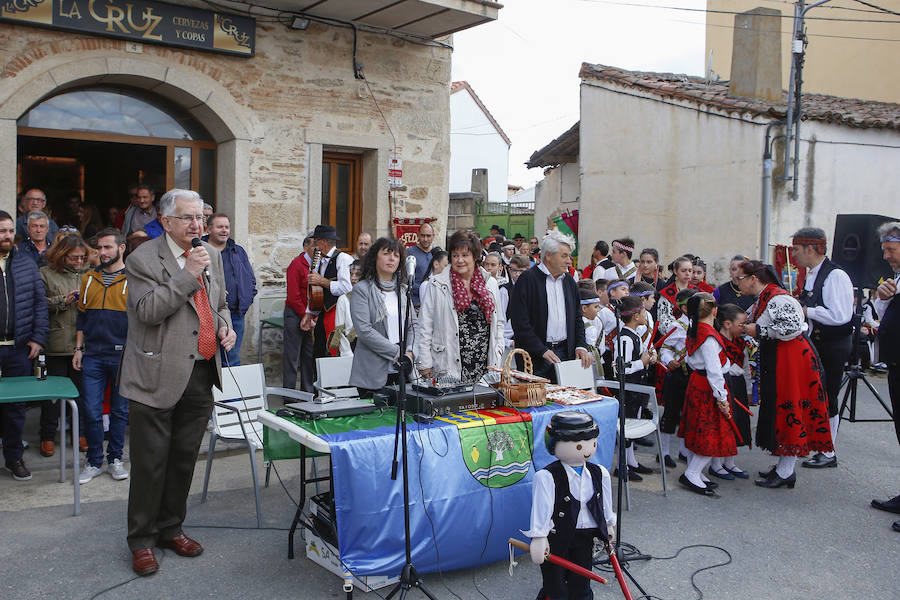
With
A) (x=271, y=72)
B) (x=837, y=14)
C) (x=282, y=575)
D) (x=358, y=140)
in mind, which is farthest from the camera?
(x=837, y=14)

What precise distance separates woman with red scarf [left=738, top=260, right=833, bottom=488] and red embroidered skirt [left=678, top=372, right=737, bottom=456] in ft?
1.33

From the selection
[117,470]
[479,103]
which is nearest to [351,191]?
[117,470]

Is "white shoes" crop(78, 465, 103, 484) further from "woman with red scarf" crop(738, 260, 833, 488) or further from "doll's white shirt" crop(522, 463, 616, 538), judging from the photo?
"woman with red scarf" crop(738, 260, 833, 488)

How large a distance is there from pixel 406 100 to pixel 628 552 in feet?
20.8

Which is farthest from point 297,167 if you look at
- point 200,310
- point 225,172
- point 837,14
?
point 837,14

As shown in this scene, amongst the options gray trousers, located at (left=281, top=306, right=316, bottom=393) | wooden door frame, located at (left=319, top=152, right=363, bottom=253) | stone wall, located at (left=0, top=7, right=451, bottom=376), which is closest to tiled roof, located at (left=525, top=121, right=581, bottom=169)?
stone wall, located at (left=0, top=7, right=451, bottom=376)

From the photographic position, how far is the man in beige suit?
3.97 meters

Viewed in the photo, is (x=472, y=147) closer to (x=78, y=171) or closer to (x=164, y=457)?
(x=78, y=171)

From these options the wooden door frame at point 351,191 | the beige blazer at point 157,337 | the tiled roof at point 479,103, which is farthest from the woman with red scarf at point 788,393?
the tiled roof at point 479,103

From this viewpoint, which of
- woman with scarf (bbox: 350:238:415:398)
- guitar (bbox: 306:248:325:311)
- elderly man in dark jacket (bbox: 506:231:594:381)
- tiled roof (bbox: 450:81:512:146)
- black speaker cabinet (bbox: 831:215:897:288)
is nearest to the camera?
woman with scarf (bbox: 350:238:415:398)

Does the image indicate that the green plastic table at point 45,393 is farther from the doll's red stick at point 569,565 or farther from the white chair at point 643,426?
the white chair at point 643,426

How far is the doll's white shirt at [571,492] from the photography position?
3.39 metres

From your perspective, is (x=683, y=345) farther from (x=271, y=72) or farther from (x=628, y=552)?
(x=271, y=72)

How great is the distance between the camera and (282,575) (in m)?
4.11
